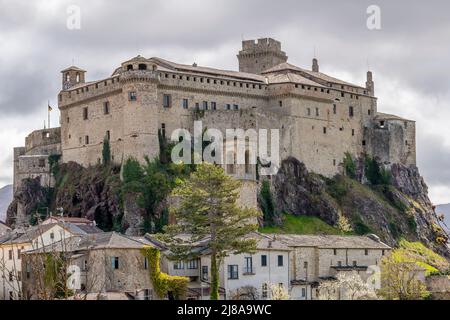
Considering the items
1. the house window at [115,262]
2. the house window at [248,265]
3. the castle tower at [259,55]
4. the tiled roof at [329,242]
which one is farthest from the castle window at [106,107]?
the house window at [115,262]

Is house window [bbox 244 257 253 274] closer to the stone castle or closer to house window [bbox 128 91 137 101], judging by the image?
the stone castle

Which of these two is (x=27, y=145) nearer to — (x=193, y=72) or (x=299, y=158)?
(x=193, y=72)

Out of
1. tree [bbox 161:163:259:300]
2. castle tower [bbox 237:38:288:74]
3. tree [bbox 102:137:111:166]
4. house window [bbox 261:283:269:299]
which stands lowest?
house window [bbox 261:283:269:299]

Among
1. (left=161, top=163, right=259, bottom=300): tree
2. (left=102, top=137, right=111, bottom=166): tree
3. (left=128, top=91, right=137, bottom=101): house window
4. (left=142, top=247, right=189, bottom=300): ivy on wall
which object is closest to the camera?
(left=142, top=247, right=189, bottom=300): ivy on wall

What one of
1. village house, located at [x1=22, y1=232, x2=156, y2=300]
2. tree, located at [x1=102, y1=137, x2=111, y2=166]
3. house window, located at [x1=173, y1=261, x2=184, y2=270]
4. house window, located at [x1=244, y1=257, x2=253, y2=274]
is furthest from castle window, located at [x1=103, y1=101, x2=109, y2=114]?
house window, located at [x1=244, y1=257, x2=253, y2=274]

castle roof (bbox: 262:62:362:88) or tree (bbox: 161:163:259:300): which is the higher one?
castle roof (bbox: 262:62:362:88)

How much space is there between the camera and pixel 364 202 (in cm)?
10744

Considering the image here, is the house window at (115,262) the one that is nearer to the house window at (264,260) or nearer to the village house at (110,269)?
the village house at (110,269)

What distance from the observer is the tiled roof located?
78.5m

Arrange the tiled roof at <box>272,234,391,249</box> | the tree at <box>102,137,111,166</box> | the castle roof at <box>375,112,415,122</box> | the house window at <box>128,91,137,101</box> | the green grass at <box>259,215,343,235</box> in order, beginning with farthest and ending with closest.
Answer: the castle roof at <box>375,112,415,122</box> → the tree at <box>102,137,111,166</box> → the green grass at <box>259,215,343,235</box> → the house window at <box>128,91,137,101</box> → the tiled roof at <box>272,234,391,249</box>

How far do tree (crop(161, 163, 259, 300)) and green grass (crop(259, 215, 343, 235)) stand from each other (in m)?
22.3

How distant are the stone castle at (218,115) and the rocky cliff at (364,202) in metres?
1.67

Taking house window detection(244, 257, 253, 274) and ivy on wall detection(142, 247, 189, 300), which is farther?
house window detection(244, 257, 253, 274)

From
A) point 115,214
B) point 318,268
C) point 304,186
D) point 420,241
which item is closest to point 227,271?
point 318,268
